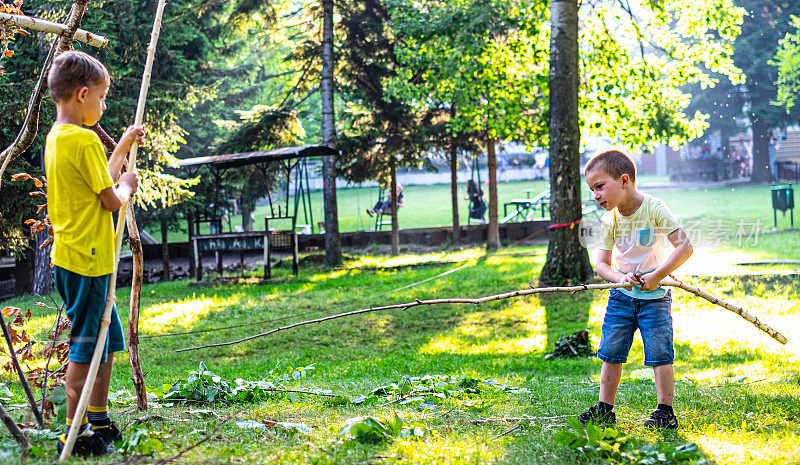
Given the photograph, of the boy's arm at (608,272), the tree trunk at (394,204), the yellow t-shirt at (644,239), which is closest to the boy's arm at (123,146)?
the boy's arm at (608,272)

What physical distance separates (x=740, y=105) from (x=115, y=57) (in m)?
34.4

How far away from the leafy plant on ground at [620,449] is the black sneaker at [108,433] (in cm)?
200

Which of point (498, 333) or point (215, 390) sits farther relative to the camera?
point (498, 333)

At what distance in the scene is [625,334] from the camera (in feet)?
13.5

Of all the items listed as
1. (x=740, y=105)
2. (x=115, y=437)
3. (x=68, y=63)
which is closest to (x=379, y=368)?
(x=115, y=437)

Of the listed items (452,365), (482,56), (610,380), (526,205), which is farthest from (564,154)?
(526,205)

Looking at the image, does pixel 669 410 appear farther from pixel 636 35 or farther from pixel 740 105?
pixel 740 105

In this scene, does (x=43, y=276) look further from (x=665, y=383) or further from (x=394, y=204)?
(x=665, y=383)

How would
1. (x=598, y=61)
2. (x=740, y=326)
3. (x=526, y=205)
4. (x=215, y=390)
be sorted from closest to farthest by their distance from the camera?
(x=215, y=390), (x=740, y=326), (x=598, y=61), (x=526, y=205)

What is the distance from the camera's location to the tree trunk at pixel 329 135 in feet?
58.7

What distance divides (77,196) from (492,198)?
57.8 ft

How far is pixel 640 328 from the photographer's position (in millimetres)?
4113

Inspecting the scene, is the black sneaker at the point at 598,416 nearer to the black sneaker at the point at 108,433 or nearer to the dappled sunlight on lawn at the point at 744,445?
the dappled sunlight on lawn at the point at 744,445

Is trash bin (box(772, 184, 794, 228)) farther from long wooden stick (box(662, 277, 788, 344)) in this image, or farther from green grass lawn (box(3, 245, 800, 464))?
long wooden stick (box(662, 277, 788, 344))
